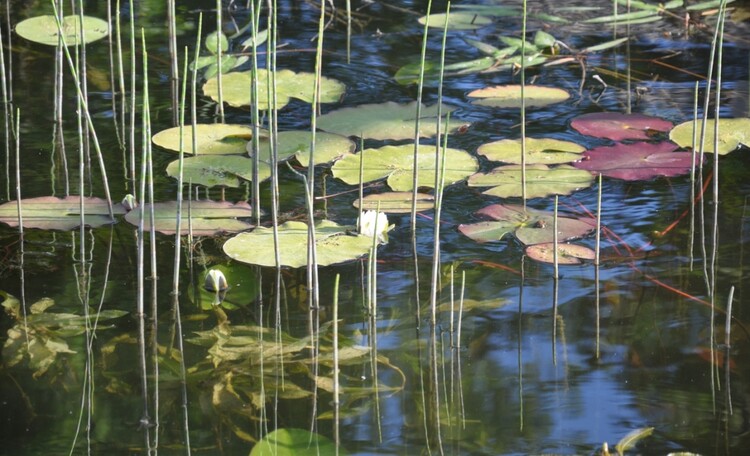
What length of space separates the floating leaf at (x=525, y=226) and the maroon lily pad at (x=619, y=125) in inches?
21.2

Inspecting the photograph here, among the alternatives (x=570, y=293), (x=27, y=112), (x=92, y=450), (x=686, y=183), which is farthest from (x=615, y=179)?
(x=27, y=112)

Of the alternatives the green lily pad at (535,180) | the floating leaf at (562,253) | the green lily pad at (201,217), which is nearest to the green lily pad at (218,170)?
the green lily pad at (201,217)

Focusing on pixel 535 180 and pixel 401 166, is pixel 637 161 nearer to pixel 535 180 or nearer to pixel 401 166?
pixel 535 180

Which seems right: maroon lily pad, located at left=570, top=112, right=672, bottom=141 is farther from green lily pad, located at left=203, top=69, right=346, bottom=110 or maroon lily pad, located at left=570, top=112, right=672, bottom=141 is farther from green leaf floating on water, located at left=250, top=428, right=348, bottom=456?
green leaf floating on water, located at left=250, top=428, right=348, bottom=456

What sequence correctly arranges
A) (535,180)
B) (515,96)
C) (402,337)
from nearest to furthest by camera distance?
(402,337) < (535,180) < (515,96)

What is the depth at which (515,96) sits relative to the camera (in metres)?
3.11

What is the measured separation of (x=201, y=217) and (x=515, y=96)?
1226mm

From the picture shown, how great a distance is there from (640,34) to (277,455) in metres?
2.76

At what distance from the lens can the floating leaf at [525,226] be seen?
2.20 metres

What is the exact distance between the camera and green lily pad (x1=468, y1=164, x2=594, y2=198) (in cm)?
243

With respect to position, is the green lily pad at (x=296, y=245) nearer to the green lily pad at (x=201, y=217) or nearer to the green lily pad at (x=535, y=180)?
the green lily pad at (x=201, y=217)

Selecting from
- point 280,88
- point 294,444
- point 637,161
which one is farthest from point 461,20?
point 294,444

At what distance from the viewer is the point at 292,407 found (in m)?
1.63

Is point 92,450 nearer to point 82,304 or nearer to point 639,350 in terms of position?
point 82,304
